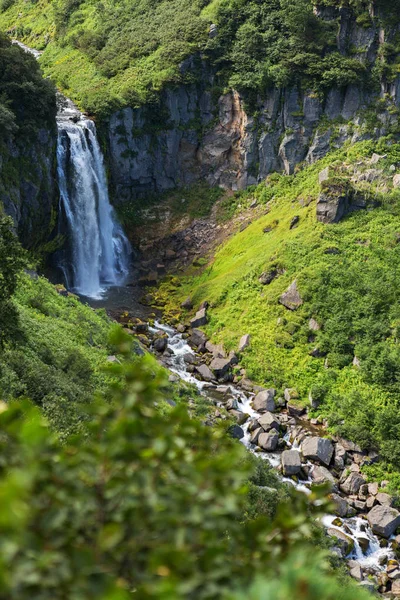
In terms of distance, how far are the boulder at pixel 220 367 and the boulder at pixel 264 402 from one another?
2.92 metres

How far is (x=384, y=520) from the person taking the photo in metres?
18.6

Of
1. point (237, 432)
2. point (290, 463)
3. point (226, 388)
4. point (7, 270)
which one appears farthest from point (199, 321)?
point (7, 270)

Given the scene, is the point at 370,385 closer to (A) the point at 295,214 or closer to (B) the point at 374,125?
(A) the point at 295,214

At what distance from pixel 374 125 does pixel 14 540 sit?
1567 inches

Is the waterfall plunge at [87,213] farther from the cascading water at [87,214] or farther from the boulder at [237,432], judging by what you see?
the boulder at [237,432]

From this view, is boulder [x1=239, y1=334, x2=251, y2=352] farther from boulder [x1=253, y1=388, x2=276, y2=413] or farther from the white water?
boulder [x1=253, y1=388, x2=276, y2=413]

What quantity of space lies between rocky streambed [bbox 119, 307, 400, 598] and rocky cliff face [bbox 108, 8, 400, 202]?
17.0 metres

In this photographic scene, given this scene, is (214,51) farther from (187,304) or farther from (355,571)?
(355,571)

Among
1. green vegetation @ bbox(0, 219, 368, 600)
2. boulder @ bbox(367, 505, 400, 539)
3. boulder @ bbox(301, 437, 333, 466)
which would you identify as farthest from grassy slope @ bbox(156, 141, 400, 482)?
green vegetation @ bbox(0, 219, 368, 600)

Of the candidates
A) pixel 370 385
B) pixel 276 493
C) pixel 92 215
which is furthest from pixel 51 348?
pixel 92 215

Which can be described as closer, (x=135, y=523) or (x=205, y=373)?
(x=135, y=523)

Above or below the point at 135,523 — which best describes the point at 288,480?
below

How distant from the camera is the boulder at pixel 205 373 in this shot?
89.9 feet

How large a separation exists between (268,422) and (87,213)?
22290 mm
